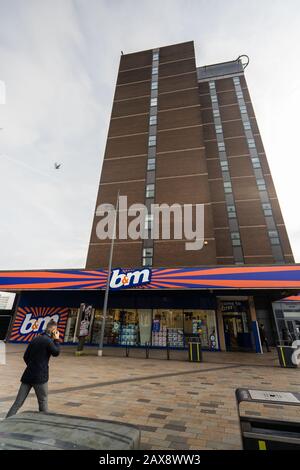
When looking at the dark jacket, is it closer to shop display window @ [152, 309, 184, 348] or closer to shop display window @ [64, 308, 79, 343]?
shop display window @ [152, 309, 184, 348]

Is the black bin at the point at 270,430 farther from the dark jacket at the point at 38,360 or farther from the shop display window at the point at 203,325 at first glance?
the shop display window at the point at 203,325

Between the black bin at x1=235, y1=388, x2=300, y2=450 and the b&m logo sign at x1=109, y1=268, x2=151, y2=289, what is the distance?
43.3 ft

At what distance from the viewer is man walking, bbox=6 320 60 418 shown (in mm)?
3822

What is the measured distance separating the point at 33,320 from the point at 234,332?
54.7 ft

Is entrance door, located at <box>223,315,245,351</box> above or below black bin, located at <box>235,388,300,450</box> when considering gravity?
above

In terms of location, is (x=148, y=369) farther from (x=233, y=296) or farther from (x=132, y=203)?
(x=132, y=203)

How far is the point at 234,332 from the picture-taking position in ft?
59.2

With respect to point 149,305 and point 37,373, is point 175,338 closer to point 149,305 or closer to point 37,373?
point 149,305

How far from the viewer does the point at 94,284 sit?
1653 cm

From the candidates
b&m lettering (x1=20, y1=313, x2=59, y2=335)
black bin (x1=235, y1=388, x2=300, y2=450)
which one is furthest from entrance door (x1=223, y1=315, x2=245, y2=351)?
black bin (x1=235, y1=388, x2=300, y2=450)

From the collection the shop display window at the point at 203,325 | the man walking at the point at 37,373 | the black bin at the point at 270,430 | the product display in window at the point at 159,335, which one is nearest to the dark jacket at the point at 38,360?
the man walking at the point at 37,373

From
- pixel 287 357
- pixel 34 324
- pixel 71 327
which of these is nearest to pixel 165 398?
pixel 287 357

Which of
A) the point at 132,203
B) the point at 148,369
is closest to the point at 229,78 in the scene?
the point at 132,203

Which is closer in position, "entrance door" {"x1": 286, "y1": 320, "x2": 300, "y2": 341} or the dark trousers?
the dark trousers
